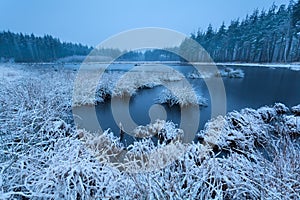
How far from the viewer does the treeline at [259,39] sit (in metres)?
22.2

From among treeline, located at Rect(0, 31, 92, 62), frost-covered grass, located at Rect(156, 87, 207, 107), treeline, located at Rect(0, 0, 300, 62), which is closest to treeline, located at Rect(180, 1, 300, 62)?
treeline, located at Rect(0, 0, 300, 62)

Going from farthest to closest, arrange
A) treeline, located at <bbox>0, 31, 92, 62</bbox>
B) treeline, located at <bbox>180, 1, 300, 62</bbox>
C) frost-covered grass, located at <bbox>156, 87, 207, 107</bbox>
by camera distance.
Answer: treeline, located at <bbox>0, 31, 92, 62</bbox>, treeline, located at <bbox>180, 1, 300, 62</bbox>, frost-covered grass, located at <bbox>156, 87, 207, 107</bbox>

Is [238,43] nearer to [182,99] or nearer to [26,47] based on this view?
[182,99]

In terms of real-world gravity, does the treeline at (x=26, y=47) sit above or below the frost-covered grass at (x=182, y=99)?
above

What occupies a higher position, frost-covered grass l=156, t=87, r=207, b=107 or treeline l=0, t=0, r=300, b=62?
treeline l=0, t=0, r=300, b=62

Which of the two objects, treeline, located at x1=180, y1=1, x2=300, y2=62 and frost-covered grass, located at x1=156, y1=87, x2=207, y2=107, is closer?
frost-covered grass, located at x1=156, y1=87, x2=207, y2=107

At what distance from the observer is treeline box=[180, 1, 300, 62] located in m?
22.2

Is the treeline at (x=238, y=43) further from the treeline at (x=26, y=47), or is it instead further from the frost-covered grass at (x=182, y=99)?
the frost-covered grass at (x=182, y=99)

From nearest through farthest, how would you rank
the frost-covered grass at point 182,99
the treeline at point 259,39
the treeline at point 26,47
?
the frost-covered grass at point 182,99 → the treeline at point 259,39 → the treeline at point 26,47

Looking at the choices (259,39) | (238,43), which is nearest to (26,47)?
(238,43)

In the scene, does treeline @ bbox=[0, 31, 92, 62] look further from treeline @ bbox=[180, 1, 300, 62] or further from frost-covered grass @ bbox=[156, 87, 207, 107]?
frost-covered grass @ bbox=[156, 87, 207, 107]

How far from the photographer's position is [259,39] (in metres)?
25.1

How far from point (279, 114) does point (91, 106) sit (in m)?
6.44

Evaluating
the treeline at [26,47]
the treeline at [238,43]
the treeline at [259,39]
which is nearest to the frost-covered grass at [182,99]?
the treeline at [238,43]
